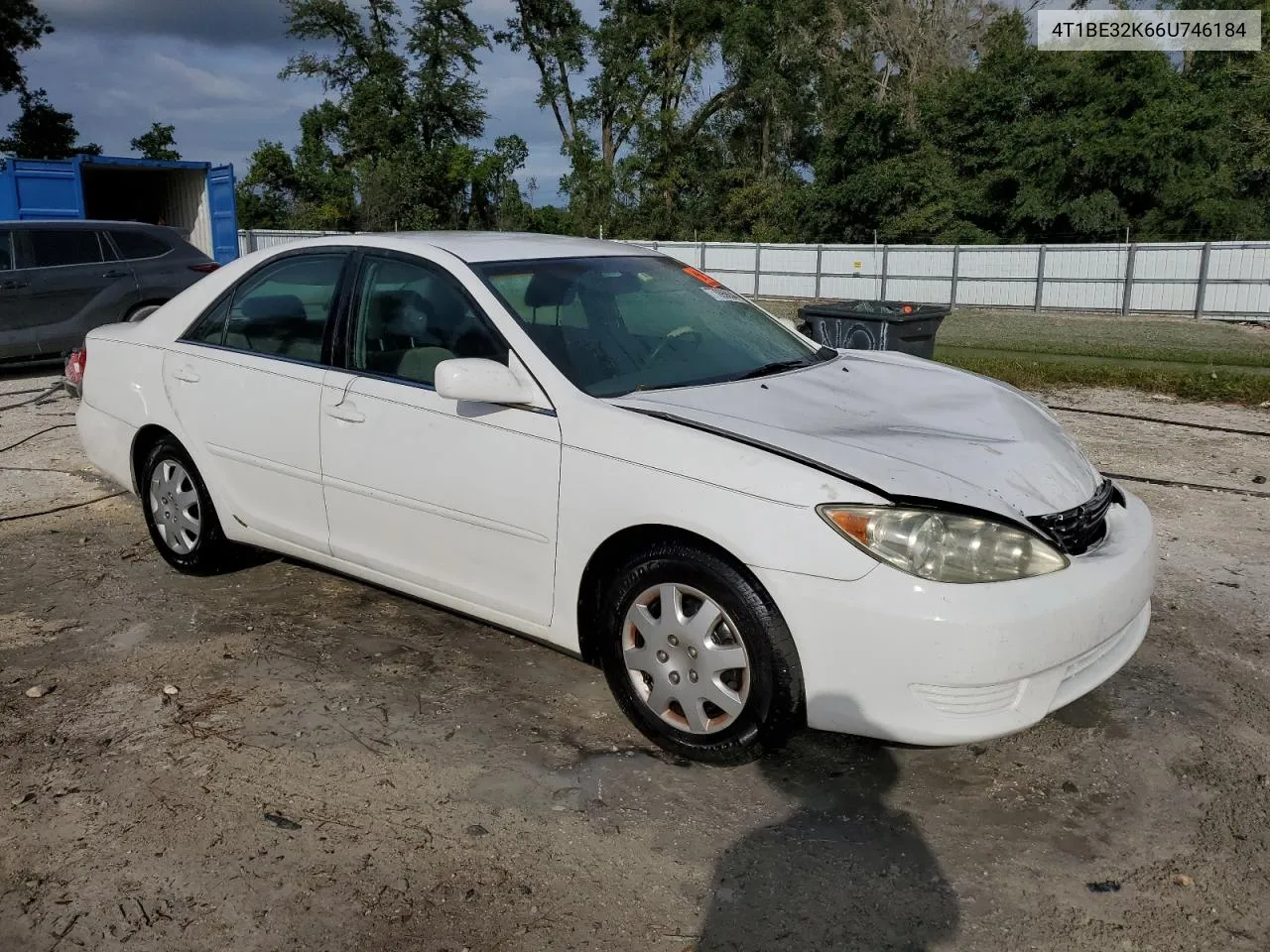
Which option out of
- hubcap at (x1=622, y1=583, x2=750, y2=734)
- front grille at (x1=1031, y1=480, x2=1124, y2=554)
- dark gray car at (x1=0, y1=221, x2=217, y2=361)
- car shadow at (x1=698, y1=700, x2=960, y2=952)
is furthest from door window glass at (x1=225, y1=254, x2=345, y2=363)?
dark gray car at (x1=0, y1=221, x2=217, y2=361)

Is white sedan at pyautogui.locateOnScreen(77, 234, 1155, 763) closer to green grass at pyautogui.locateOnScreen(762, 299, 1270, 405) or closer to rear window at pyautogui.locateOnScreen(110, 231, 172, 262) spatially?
rear window at pyautogui.locateOnScreen(110, 231, 172, 262)

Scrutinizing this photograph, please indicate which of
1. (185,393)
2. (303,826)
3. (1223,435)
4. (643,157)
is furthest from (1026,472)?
(643,157)

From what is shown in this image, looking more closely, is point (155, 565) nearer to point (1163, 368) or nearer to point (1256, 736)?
point (1256, 736)

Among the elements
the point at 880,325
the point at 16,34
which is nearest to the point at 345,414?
the point at 880,325

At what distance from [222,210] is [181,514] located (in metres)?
16.3

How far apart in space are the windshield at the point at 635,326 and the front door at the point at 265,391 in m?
0.85

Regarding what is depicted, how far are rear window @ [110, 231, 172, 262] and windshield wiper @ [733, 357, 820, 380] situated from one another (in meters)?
9.52

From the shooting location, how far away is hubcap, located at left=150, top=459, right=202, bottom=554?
4.85 m

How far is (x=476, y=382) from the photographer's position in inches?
135

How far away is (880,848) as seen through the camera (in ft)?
9.59

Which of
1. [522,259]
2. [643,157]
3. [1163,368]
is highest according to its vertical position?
[643,157]

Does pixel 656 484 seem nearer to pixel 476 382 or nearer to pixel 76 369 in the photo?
pixel 476 382

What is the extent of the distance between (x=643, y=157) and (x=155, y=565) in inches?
1817

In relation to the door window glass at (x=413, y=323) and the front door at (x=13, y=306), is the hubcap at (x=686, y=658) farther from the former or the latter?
the front door at (x=13, y=306)
